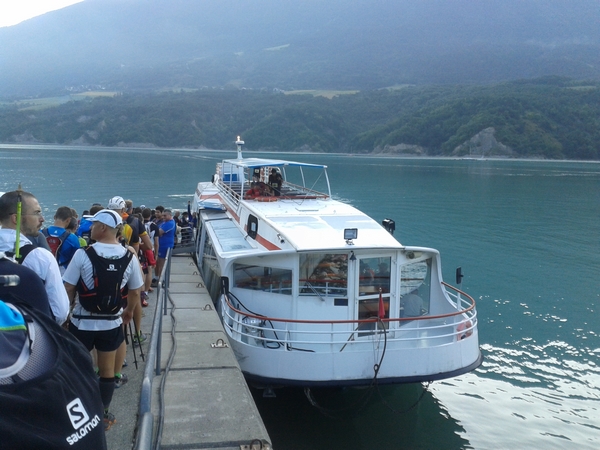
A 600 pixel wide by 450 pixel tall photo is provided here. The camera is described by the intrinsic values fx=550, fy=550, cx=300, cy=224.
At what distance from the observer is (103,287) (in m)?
4.68

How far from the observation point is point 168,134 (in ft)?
483

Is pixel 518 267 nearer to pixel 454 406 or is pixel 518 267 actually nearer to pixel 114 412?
pixel 454 406

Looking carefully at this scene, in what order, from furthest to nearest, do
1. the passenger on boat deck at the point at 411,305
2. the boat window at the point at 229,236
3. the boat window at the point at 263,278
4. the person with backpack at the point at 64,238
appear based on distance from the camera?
1. the boat window at the point at 229,236
2. the passenger on boat deck at the point at 411,305
3. the boat window at the point at 263,278
4. the person with backpack at the point at 64,238

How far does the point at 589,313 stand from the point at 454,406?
23.7 ft

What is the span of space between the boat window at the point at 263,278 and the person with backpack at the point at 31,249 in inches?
196

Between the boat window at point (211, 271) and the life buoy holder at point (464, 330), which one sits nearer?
the life buoy holder at point (464, 330)

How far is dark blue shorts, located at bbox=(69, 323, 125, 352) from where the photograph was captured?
4.74 meters

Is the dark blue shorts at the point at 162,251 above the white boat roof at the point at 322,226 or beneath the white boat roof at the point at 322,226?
beneath

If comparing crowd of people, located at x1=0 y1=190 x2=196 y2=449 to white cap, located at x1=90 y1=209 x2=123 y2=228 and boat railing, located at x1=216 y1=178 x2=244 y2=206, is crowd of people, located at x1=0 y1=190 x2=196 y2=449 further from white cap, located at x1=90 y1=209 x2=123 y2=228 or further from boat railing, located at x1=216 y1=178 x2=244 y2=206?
boat railing, located at x1=216 y1=178 x2=244 y2=206

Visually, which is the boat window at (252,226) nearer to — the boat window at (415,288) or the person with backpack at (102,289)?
the boat window at (415,288)

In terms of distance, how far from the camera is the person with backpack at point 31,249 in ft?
12.0

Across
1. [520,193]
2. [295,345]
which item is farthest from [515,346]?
[520,193]

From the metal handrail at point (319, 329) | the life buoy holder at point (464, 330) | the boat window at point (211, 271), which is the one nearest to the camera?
the metal handrail at point (319, 329)

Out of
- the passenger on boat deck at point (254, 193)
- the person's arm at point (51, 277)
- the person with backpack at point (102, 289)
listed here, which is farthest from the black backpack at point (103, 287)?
the passenger on boat deck at point (254, 193)
